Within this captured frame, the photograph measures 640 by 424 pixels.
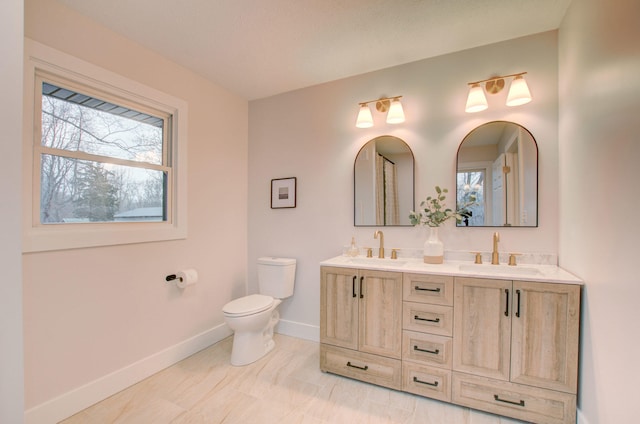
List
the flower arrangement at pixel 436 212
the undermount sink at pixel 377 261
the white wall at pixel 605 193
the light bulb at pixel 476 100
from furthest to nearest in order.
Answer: the undermount sink at pixel 377 261 < the flower arrangement at pixel 436 212 < the light bulb at pixel 476 100 < the white wall at pixel 605 193

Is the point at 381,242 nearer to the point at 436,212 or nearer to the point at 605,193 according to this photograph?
the point at 436,212

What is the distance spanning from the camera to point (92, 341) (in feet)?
6.13

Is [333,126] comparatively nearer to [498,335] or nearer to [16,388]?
[498,335]

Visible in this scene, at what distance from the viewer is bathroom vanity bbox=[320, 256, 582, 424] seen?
160 cm

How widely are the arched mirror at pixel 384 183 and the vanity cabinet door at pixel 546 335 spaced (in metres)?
1.01

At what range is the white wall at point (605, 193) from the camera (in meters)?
1.14

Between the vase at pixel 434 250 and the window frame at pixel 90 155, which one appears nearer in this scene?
the window frame at pixel 90 155

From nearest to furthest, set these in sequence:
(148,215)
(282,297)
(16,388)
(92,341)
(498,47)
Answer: (16,388)
(92,341)
(498,47)
(148,215)
(282,297)

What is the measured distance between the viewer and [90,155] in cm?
191

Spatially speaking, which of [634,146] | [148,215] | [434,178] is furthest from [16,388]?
[434,178]

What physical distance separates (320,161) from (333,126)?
13.8 inches

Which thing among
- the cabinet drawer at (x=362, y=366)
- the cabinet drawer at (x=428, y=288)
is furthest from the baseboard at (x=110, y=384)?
the cabinet drawer at (x=428, y=288)

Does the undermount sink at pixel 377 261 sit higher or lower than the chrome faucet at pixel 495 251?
lower

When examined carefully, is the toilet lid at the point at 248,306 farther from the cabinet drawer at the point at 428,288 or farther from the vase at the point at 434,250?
the vase at the point at 434,250
